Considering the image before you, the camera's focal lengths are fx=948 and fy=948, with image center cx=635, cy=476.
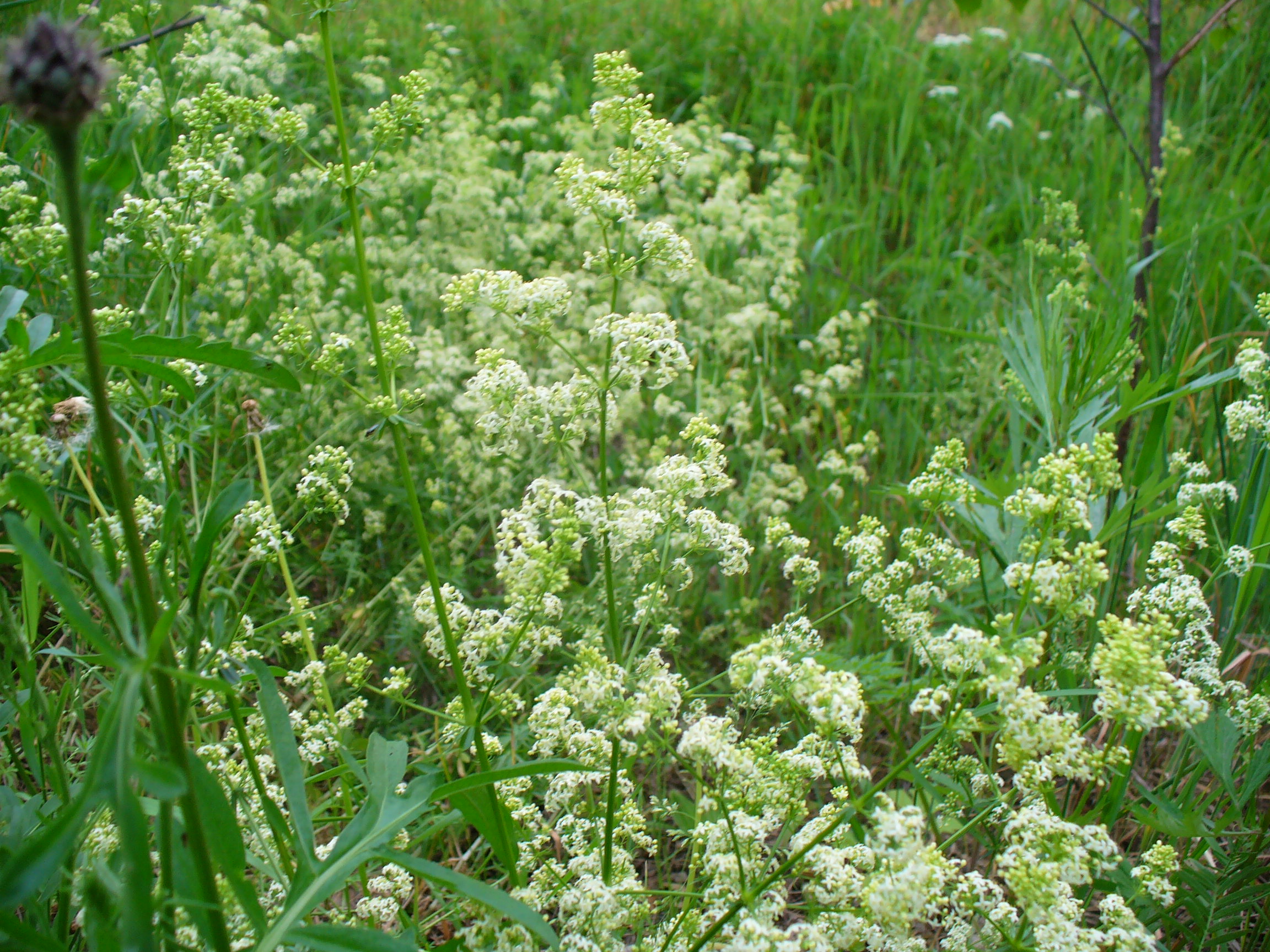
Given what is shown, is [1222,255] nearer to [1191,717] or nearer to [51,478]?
[1191,717]

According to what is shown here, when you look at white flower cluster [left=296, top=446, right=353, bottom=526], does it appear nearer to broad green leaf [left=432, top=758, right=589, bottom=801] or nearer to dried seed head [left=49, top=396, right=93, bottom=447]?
dried seed head [left=49, top=396, right=93, bottom=447]

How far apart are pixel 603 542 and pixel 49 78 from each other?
2.95 ft

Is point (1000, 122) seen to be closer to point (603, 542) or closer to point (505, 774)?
point (603, 542)

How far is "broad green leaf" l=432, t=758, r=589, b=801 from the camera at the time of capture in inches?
43.1

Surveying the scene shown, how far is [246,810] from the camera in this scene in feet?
4.24

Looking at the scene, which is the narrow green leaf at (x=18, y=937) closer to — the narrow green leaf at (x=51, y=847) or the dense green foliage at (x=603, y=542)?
the dense green foliage at (x=603, y=542)

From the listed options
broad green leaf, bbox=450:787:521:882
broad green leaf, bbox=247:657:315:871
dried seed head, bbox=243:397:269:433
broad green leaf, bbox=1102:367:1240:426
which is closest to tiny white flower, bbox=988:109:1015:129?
broad green leaf, bbox=1102:367:1240:426

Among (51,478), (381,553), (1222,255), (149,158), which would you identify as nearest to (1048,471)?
(51,478)

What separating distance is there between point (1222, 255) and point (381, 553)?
3422 mm

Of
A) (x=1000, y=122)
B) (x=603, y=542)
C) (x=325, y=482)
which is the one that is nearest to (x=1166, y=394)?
(x=603, y=542)

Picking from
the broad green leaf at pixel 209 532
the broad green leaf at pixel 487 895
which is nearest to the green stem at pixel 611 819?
the broad green leaf at pixel 487 895

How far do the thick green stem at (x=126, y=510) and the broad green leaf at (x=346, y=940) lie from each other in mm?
77

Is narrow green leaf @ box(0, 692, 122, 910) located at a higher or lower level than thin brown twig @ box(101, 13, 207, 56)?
lower

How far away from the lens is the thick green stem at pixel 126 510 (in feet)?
2.31
